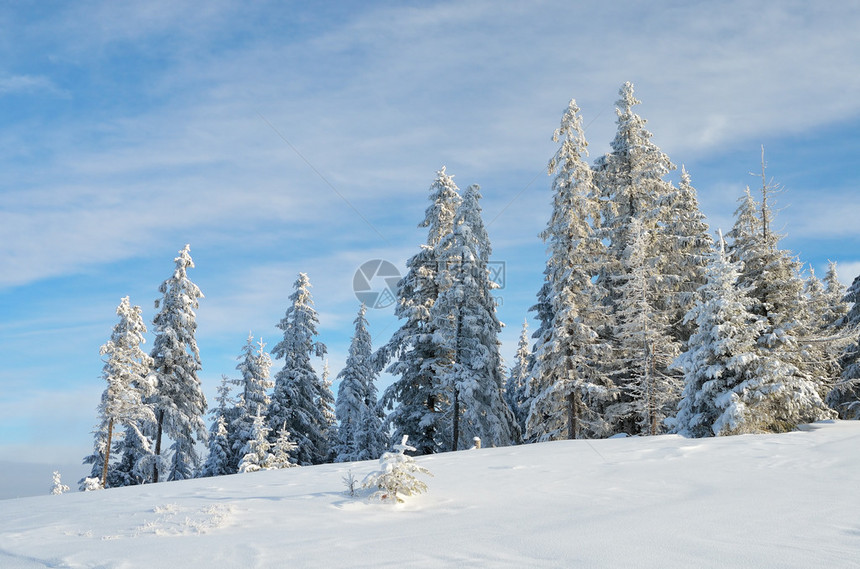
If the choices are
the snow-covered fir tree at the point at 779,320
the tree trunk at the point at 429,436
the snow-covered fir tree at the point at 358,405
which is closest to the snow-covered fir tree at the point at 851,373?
the snow-covered fir tree at the point at 779,320

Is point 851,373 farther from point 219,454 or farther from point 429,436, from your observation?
point 219,454

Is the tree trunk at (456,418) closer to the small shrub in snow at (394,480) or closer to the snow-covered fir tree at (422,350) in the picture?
the snow-covered fir tree at (422,350)

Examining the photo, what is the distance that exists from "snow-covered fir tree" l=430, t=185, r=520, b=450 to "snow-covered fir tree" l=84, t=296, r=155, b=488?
50.6 feet

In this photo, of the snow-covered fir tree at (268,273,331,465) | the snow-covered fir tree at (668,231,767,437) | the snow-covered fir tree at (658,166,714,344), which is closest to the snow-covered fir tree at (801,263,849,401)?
the snow-covered fir tree at (658,166,714,344)

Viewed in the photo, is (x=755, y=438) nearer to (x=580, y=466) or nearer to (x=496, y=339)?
(x=580, y=466)

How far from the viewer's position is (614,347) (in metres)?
25.1

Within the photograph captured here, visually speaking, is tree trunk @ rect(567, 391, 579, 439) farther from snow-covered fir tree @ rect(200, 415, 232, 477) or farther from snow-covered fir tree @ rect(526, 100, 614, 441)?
snow-covered fir tree @ rect(200, 415, 232, 477)

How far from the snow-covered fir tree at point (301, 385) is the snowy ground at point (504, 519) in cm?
2484

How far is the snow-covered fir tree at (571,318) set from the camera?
23.7m

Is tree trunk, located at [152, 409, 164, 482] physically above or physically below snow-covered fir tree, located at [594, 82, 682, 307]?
below

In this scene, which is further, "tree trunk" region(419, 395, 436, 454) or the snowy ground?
"tree trunk" region(419, 395, 436, 454)

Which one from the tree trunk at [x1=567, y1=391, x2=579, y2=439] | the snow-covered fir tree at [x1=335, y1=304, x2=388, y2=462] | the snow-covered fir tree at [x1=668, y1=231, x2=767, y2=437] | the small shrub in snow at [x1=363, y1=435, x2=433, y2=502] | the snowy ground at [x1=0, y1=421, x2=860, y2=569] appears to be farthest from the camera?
the snow-covered fir tree at [x1=335, y1=304, x2=388, y2=462]

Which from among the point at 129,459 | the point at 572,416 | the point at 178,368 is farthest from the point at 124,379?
the point at 572,416

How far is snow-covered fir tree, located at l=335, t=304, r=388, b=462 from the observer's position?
36.8 m
